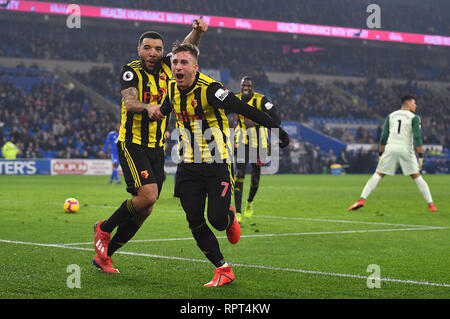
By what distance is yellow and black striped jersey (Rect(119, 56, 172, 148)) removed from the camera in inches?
255

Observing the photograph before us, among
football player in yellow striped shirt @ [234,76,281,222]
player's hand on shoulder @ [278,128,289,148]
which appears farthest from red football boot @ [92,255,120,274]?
football player in yellow striped shirt @ [234,76,281,222]

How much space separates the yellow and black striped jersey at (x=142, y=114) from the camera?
21.2 feet

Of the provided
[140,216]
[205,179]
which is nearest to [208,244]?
[205,179]

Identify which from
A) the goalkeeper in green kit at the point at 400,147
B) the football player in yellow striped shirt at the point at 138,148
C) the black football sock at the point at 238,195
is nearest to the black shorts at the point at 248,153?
the black football sock at the point at 238,195

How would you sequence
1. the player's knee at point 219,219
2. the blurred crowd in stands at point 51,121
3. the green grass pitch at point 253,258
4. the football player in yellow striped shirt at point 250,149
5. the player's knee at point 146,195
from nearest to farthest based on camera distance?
the green grass pitch at point 253,258 → the player's knee at point 219,219 → the player's knee at point 146,195 → the football player in yellow striped shirt at point 250,149 → the blurred crowd in stands at point 51,121

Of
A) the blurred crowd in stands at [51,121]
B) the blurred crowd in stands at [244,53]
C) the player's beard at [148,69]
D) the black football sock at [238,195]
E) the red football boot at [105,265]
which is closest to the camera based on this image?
the red football boot at [105,265]

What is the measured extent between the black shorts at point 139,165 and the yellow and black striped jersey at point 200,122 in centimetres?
59

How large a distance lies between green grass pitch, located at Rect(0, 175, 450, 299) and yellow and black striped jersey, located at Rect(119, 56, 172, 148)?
1216 millimetres

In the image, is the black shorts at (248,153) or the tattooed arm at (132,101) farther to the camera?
the black shorts at (248,153)

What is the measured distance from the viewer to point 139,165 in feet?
20.7

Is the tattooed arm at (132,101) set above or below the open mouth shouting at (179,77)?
below

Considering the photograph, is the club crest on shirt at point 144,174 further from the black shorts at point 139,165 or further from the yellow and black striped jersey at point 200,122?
the yellow and black striped jersey at point 200,122

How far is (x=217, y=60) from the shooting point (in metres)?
50.4
